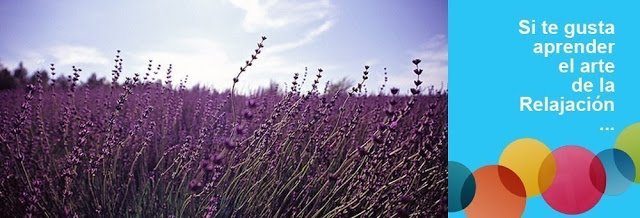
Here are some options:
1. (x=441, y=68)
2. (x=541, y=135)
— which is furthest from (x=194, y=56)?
(x=541, y=135)

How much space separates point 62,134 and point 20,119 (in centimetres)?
14

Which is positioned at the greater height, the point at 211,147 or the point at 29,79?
the point at 29,79

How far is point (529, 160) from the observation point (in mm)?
2160

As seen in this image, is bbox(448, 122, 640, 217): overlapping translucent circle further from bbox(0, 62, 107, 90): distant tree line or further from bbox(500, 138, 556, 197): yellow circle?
bbox(0, 62, 107, 90): distant tree line

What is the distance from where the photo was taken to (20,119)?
1.92 m

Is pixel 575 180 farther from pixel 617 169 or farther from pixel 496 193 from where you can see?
pixel 496 193

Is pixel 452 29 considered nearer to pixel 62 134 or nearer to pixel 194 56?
pixel 194 56

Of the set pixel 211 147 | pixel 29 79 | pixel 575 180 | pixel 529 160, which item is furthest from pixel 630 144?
pixel 29 79

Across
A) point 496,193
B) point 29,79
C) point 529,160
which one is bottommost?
point 496,193

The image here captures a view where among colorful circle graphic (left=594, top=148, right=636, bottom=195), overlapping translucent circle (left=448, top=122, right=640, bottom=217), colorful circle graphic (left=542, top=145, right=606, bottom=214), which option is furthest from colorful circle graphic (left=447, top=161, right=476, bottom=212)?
colorful circle graphic (left=594, top=148, right=636, bottom=195)

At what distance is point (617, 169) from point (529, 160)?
12.3 inches

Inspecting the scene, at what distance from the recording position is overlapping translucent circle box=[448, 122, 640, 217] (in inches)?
84.7

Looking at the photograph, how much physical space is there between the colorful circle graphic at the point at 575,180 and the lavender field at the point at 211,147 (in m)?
0.41

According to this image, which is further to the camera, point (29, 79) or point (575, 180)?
point (575, 180)
